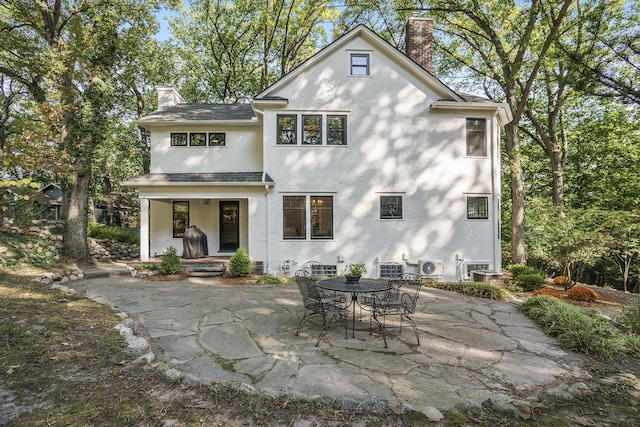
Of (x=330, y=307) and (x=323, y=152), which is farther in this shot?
(x=323, y=152)

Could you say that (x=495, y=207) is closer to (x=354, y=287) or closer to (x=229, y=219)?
(x=354, y=287)

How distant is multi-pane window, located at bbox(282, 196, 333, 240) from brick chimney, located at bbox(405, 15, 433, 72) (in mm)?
6702

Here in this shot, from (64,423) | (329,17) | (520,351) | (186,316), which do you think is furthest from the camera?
(329,17)

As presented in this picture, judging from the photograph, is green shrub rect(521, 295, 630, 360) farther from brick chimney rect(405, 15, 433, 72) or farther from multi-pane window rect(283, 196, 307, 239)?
brick chimney rect(405, 15, 433, 72)

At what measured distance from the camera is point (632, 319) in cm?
613

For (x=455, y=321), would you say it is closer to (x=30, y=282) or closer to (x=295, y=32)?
(x=30, y=282)

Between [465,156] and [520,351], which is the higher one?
[465,156]

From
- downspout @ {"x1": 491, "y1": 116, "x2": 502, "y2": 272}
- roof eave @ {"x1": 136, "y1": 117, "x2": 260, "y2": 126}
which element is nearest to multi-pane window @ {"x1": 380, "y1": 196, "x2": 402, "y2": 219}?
downspout @ {"x1": 491, "y1": 116, "x2": 502, "y2": 272}

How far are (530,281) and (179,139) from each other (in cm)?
1349

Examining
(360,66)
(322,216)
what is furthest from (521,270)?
(360,66)

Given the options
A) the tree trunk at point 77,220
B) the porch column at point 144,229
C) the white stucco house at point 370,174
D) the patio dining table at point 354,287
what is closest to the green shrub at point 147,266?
the porch column at point 144,229

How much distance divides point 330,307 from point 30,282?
8439 millimetres

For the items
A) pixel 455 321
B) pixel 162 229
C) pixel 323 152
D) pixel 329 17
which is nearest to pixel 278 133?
pixel 323 152

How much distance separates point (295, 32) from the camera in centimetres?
1844
